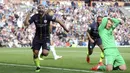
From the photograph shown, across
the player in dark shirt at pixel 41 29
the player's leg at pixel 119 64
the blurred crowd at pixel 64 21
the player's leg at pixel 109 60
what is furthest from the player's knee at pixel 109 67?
the blurred crowd at pixel 64 21

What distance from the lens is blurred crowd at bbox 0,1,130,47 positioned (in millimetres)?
41594

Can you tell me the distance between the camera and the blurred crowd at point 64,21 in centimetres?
4159

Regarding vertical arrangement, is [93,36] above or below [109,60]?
below

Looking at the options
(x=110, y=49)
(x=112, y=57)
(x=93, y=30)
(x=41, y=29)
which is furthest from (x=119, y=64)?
(x=93, y=30)

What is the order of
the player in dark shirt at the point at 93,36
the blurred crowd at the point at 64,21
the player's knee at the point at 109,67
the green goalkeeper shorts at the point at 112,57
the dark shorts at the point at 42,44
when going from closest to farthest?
the player's knee at the point at 109,67
the green goalkeeper shorts at the point at 112,57
the dark shorts at the point at 42,44
the player in dark shirt at the point at 93,36
the blurred crowd at the point at 64,21

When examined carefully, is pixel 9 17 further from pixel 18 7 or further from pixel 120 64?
pixel 120 64

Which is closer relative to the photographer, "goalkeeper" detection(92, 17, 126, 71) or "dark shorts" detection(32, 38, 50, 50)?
"goalkeeper" detection(92, 17, 126, 71)

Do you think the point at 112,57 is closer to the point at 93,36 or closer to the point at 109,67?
the point at 109,67

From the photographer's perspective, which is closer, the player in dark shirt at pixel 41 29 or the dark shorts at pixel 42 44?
the player in dark shirt at pixel 41 29

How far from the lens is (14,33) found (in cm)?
4175

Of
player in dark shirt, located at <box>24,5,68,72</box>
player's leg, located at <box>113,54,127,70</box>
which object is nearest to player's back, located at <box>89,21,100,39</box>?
player's leg, located at <box>113,54,127,70</box>

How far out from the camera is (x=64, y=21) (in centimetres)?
4744

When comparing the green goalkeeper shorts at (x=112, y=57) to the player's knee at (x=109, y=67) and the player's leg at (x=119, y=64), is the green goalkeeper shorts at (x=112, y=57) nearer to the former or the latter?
the player's leg at (x=119, y=64)

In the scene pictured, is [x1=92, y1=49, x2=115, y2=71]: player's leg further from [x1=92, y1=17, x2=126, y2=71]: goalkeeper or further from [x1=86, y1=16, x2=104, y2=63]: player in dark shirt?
[x1=86, y1=16, x2=104, y2=63]: player in dark shirt
